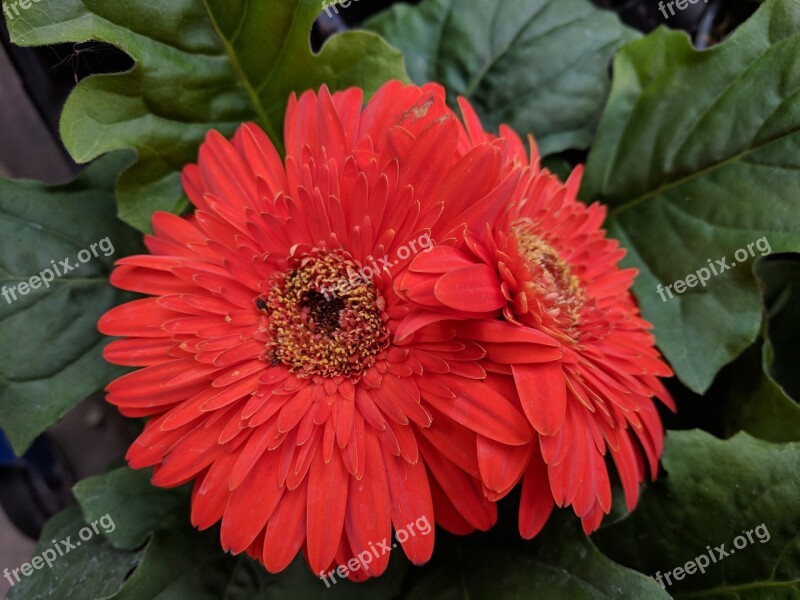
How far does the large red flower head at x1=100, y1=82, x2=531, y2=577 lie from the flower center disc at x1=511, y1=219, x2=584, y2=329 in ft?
0.21

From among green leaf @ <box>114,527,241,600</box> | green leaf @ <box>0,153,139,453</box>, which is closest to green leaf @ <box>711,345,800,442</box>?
green leaf @ <box>114,527,241,600</box>

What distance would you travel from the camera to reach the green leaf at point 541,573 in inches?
19.1

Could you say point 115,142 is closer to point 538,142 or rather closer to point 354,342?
point 354,342

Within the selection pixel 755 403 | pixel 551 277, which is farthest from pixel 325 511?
pixel 755 403

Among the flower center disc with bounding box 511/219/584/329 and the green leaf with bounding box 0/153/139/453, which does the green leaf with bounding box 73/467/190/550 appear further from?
the flower center disc with bounding box 511/219/584/329

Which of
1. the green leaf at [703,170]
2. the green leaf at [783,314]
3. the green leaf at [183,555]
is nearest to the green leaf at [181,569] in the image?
the green leaf at [183,555]

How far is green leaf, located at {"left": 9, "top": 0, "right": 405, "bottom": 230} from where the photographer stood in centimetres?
53

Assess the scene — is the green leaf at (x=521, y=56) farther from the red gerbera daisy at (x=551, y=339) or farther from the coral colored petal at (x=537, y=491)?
the coral colored petal at (x=537, y=491)

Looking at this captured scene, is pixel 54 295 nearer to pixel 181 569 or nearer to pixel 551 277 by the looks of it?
pixel 181 569

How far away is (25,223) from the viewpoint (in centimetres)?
62

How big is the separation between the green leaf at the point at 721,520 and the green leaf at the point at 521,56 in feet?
1.28

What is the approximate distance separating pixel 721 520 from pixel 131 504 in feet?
1.80

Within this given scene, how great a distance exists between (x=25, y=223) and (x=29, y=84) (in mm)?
142

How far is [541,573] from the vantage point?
52 cm
